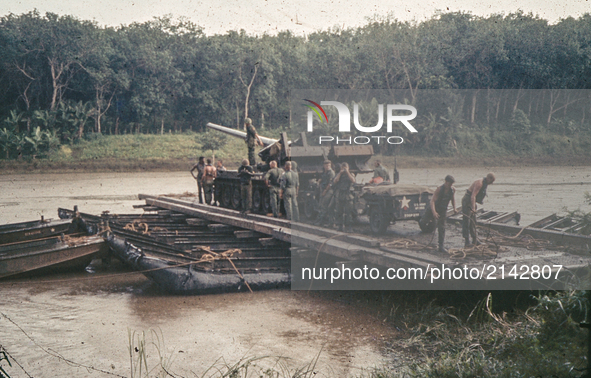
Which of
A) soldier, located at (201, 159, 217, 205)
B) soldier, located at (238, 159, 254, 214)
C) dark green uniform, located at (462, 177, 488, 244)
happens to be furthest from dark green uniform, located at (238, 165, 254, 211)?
dark green uniform, located at (462, 177, 488, 244)

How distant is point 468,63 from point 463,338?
47.1 feet

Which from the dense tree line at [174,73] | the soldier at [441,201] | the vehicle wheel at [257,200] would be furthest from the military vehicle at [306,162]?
the dense tree line at [174,73]

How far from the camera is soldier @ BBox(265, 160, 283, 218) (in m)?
12.3

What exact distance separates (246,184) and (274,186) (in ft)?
5.52

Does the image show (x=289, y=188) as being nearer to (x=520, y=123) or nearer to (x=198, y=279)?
(x=198, y=279)

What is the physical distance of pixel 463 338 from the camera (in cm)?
688

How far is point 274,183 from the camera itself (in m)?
12.3

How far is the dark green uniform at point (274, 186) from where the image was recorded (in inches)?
484

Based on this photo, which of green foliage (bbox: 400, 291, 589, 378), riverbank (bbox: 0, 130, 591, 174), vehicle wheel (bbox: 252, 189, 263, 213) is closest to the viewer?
green foliage (bbox: 400, 291, 589, 378)

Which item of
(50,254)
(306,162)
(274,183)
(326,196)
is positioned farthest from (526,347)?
(50,254)

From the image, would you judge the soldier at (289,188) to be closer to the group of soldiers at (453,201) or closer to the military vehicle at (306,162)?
the military vehicle at (306,162)

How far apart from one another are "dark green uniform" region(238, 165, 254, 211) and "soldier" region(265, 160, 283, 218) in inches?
51.0

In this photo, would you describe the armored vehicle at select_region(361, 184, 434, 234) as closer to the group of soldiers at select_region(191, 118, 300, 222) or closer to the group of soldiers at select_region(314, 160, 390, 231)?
the group of soldiers at select_region(314, 160, 390, 231)

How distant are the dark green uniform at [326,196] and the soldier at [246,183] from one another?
284 centimetres
